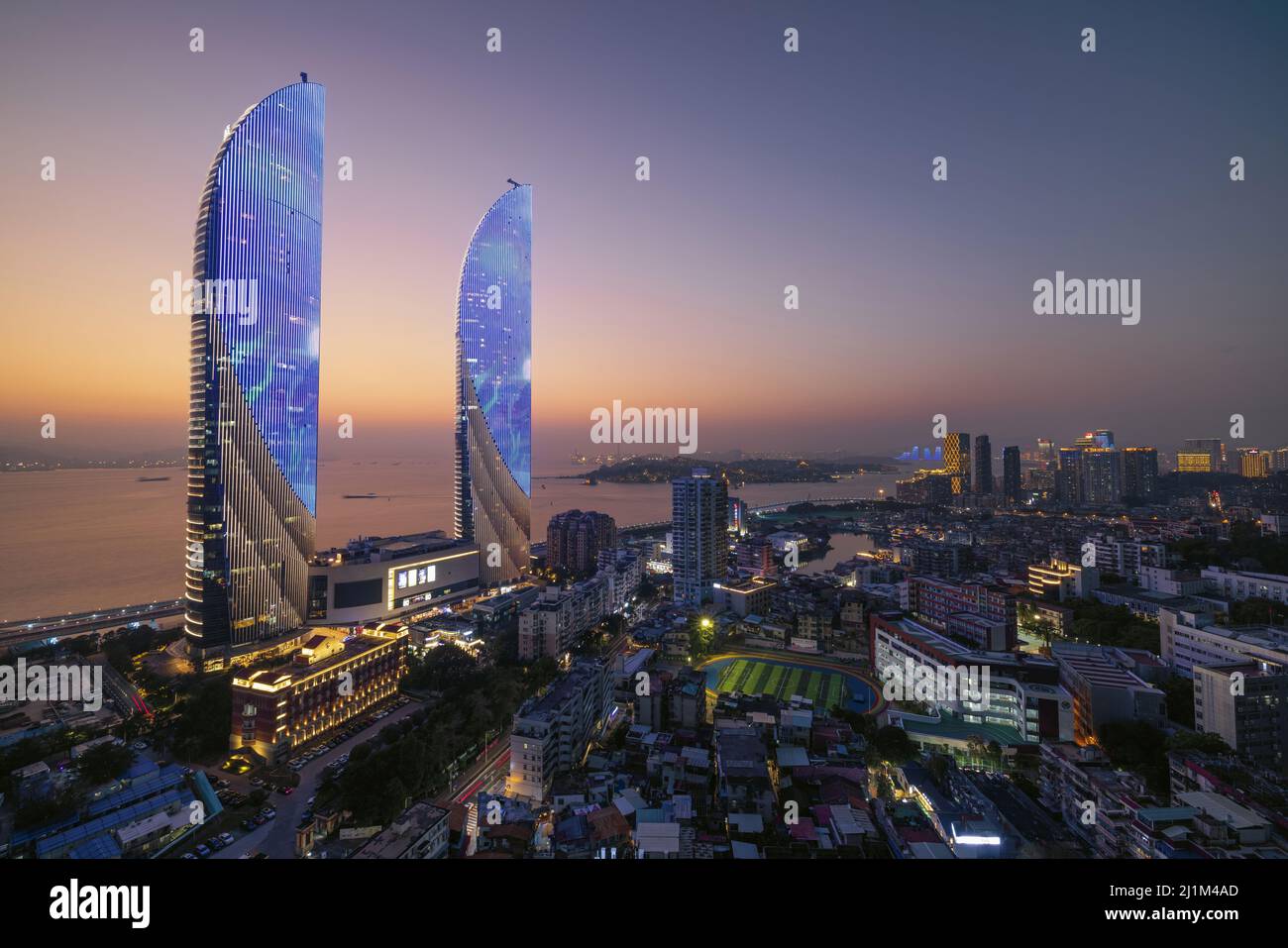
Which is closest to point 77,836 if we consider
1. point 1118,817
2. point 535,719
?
point 535,719

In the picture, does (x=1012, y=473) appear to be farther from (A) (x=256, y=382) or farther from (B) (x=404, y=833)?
(B) (x=404, y=833)

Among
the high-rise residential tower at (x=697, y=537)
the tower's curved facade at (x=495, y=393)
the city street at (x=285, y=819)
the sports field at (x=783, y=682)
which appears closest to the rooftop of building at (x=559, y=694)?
the sports field at (x=783, y=682)

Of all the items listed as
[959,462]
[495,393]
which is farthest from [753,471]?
[495,393]

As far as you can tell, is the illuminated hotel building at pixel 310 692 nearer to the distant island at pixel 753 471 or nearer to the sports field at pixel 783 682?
the sports field at pixel 783 682

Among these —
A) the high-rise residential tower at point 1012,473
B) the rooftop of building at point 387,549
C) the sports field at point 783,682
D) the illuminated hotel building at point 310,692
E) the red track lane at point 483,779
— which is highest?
the high-rise residential tower at point 1012,473

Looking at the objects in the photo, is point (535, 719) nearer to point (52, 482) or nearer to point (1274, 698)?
point (1274, 698)
